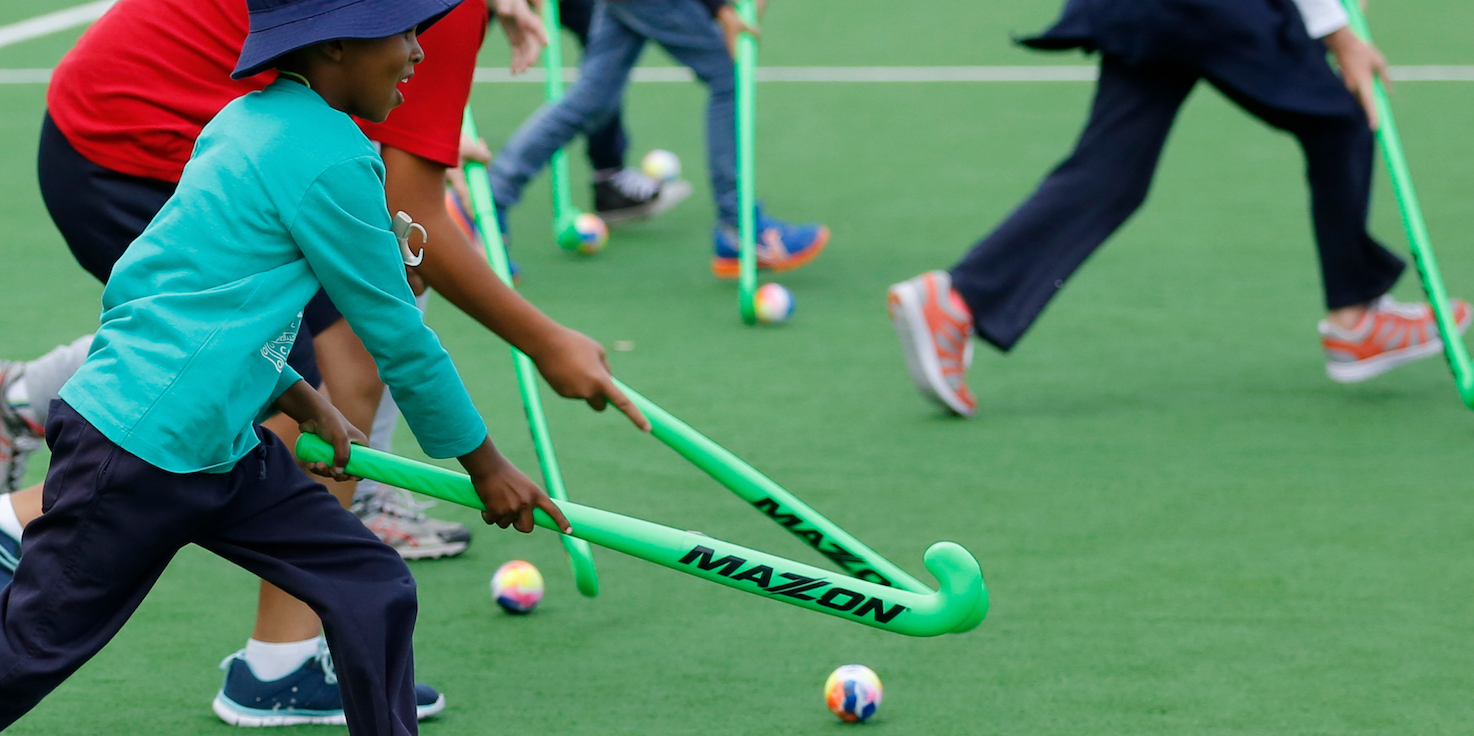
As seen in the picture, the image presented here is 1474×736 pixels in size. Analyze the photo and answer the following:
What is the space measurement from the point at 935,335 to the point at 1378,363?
133 cm

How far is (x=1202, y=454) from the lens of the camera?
14.9ft

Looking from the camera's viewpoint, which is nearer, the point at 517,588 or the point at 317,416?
the point at 317,416

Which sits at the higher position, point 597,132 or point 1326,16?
point 1326,16

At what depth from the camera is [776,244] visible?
248 inches

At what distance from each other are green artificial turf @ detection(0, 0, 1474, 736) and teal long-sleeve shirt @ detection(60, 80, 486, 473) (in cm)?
96

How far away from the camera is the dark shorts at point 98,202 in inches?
114

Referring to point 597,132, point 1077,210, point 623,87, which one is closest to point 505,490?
point 1077,210

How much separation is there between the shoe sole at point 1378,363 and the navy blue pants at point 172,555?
3.35 metres

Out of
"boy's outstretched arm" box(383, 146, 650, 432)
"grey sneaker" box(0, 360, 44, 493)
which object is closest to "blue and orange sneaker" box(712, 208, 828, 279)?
"grey sneaker" box(0, 360, 44, 493)

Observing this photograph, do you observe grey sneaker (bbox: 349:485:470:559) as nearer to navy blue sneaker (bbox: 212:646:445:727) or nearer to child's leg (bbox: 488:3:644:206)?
navy blue sneaker (bbox: 212:646:445:727)

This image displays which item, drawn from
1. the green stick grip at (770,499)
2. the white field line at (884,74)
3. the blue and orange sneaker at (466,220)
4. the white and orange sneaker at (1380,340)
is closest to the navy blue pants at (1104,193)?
the white and orange sneaker at (1380,340)

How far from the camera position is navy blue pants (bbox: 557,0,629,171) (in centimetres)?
707

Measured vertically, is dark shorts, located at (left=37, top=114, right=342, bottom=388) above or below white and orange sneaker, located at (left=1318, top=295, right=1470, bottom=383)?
above

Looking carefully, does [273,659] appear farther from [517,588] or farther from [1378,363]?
[1378,363]
